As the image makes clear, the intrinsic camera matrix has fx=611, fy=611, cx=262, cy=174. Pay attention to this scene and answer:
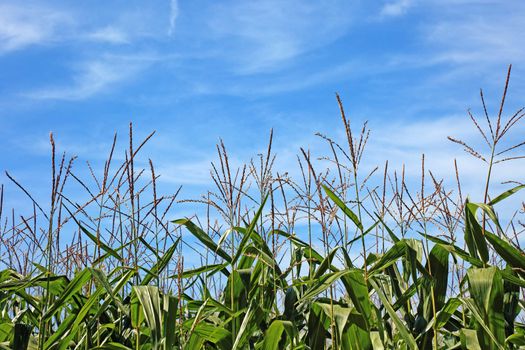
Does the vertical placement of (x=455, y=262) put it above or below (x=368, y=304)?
above

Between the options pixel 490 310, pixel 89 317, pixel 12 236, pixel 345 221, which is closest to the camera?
pixel 490 310

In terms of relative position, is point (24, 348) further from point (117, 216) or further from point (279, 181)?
point (279, 181)

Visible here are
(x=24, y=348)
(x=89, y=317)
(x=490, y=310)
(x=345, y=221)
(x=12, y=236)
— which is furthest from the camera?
(x=12, y=236)

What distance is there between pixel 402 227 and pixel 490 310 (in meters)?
0.63

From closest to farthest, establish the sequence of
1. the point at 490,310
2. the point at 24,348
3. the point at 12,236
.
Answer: the point at 490,310 → the point at 24,348 → the point at 12,236

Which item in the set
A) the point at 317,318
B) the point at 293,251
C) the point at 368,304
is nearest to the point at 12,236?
the point at 293,251

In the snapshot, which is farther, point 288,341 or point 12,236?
point 12,236

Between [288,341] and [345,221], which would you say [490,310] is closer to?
[345,221]

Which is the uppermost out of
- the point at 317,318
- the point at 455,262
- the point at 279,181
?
the point at 279,181

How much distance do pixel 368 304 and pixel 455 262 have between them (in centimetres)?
51

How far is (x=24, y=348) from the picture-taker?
10.0ft

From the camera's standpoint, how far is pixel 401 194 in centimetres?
313

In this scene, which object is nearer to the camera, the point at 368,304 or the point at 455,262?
the point at 368,304

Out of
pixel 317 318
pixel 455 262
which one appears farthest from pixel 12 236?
pixel 455 262
